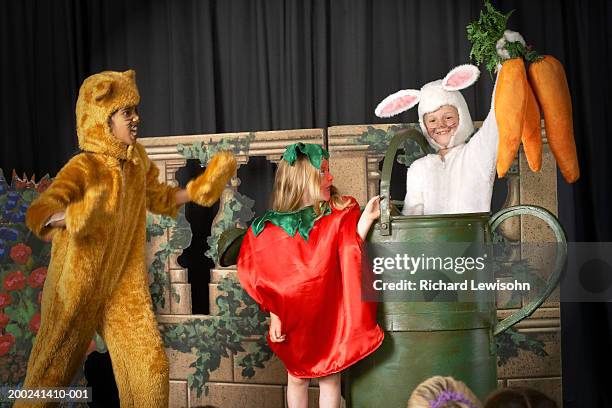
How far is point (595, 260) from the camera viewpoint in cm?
274

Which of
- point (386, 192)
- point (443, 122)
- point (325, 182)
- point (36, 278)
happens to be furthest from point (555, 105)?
point (36, 278)

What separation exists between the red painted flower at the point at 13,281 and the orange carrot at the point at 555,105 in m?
1.85

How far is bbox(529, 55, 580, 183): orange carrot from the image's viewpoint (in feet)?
7.63

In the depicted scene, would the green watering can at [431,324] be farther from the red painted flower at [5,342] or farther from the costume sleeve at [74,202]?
the red painted flower at [5,342]

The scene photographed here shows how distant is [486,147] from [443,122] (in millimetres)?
165

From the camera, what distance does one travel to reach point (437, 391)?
2.17 metres

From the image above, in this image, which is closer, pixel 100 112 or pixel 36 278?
pixel 100 112

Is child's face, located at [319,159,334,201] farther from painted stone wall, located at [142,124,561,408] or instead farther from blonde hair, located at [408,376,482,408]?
blonde hair, located at [408,376,482,408]

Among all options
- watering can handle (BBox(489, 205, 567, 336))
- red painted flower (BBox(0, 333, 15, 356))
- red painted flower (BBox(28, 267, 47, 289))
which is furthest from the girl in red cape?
red painted flower (BBox(0, 333, 15, 356))

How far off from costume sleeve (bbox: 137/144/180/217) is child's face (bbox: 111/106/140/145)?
0.17 metres

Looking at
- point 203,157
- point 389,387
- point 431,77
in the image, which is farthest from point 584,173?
point 203,157

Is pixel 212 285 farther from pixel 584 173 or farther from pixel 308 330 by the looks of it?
pixel 584 173

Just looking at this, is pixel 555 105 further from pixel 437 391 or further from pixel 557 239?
pixel 437 391

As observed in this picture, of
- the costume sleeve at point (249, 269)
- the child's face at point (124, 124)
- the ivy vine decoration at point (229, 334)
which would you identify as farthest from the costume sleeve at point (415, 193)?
the child's face at point (124, 124)
